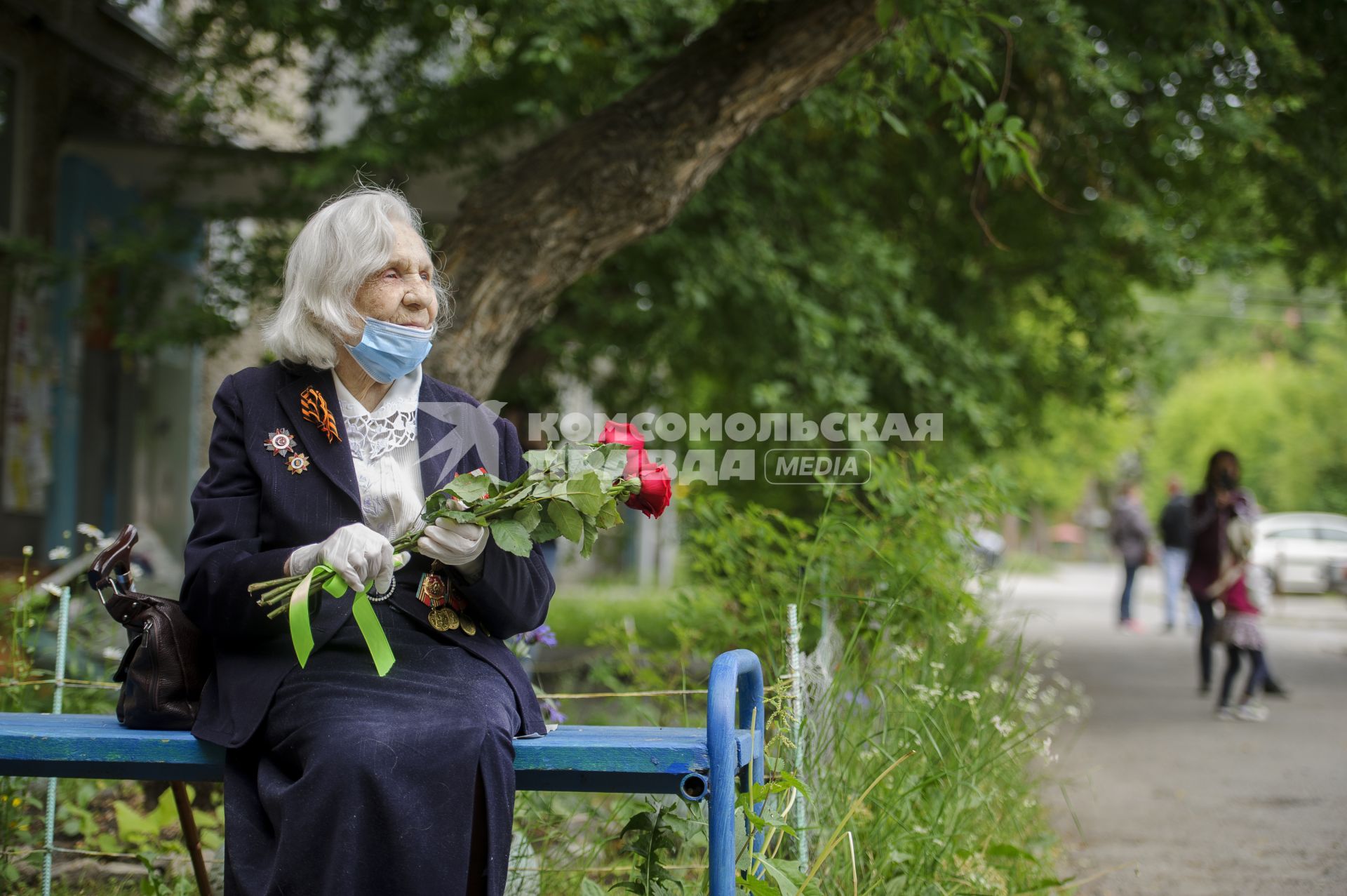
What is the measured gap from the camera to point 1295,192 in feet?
26.5

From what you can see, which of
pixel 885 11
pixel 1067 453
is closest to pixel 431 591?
pixel 885 11

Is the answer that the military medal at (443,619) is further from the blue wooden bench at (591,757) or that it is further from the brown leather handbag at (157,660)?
the brown leather handbag at (157,660)

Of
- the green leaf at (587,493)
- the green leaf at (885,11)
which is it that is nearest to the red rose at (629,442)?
the green leaf at (587,493)

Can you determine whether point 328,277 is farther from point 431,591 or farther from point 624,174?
point 624,174

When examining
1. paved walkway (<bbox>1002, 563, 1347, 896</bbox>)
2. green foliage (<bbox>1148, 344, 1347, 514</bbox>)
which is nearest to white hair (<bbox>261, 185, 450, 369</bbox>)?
paved walkway (<bbox>1002, 563, 1347, 896</bbox>)

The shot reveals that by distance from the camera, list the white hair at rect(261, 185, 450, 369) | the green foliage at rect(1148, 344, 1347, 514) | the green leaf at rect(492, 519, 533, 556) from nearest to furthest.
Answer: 1. the green leaf at rect(492, 519, 533, 556)
2. the white hair at rect(261, 185, 450, 369)
3. the green foliage at rect(1148, 344, 1347, 514)

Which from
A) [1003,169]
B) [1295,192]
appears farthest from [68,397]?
[1295,192]

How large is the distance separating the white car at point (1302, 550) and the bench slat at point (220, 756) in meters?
20.3

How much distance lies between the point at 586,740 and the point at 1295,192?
739 cm

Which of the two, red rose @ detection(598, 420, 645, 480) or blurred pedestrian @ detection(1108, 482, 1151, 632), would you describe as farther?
blurred pedestrian @ detection(1108, 482, 1151, 632)

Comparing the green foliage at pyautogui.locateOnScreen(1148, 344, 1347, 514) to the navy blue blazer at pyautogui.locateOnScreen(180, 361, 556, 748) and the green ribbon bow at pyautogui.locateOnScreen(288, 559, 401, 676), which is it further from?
the green ribbon bow at pyautogui.locateOnScreen(288, 559, 401, 676)

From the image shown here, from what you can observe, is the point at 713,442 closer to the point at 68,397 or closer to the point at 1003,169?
the point at 1003,169

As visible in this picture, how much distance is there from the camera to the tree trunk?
4.43 meters

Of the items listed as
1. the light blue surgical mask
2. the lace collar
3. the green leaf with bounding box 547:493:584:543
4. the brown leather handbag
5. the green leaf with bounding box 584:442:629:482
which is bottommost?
the brown leather handbag
